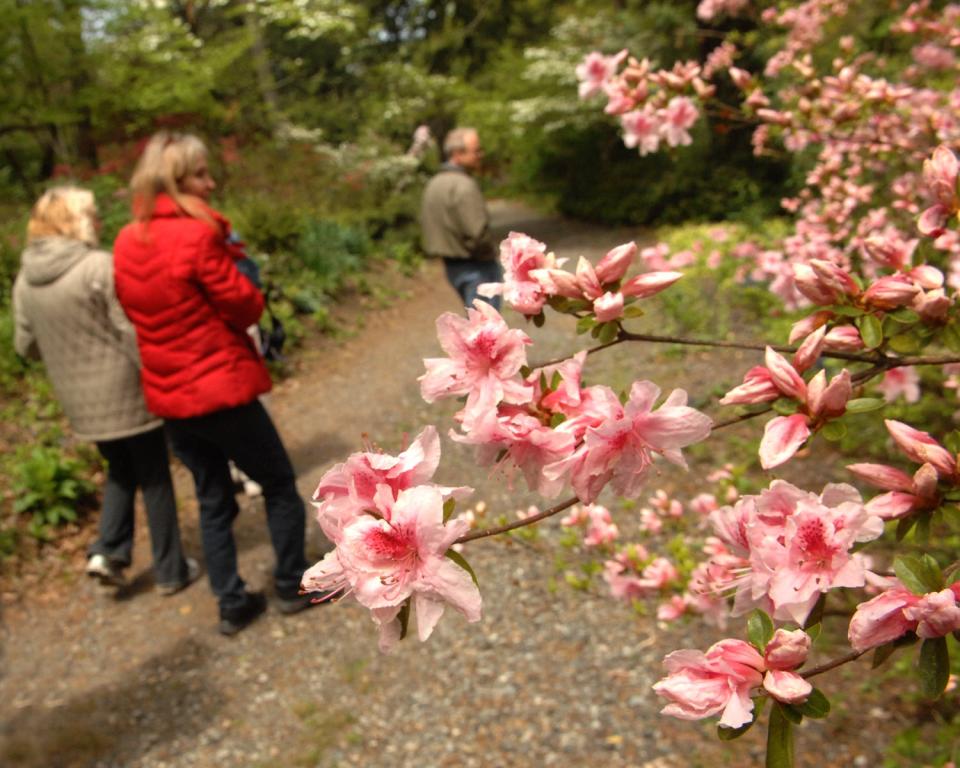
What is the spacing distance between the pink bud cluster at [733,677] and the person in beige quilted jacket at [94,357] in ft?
9.66

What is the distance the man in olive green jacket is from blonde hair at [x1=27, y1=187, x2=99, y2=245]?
7.05ft

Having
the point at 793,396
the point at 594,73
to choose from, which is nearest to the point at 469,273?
the point at 594,73

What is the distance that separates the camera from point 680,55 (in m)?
11.5

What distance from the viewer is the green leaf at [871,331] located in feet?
3.45

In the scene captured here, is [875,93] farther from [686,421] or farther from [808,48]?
[808,48]

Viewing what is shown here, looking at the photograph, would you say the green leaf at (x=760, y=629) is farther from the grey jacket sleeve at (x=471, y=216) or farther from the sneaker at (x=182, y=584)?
the grey jacket sleeve at (x=471, y=216)

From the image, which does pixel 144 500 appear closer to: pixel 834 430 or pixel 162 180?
pixel 162 180

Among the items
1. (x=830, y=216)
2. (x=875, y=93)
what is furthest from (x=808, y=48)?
(x=875, y=93)

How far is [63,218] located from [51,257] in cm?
17

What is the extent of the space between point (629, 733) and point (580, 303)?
2.10m

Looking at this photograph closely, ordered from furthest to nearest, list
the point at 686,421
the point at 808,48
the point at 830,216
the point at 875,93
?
the point at 808,48 < the point at 830,216 < the point at 875,93 < the point at 686,421

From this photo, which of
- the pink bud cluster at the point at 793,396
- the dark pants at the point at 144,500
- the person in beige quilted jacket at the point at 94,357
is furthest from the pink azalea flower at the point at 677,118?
the dark pants at the point at 144,500

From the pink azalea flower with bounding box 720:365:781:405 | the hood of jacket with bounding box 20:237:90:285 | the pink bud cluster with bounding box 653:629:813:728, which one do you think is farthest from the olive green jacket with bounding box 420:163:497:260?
the pink bud cluster with bounding box 653:629:813:728

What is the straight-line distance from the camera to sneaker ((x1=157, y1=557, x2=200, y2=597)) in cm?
383
